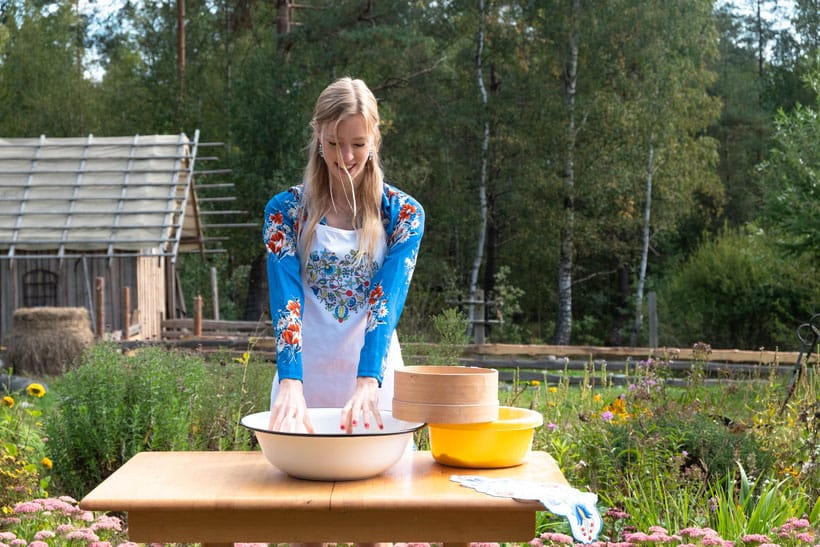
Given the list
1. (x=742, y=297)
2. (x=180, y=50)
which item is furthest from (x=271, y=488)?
(x=180, y=50)

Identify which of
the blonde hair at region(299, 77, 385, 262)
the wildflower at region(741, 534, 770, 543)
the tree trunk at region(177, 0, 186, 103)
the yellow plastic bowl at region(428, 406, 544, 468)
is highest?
the tree trunk at region(177, 0, 186, 103)

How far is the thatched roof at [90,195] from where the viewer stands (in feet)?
49.9

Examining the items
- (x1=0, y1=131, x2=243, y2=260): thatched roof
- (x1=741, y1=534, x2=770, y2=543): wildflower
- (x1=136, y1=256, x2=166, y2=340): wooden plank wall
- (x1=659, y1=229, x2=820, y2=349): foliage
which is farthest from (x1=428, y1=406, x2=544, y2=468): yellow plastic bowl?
(x1=659, y1=229, x2=820, y2=349): foliage

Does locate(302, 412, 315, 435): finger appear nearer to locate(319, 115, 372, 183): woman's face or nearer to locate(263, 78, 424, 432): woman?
locate(263, 78, 424, 432): woman

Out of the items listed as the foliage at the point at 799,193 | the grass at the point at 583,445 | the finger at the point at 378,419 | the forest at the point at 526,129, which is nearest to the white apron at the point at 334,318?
the finger at the point at 378,419

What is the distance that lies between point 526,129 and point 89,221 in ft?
35.4

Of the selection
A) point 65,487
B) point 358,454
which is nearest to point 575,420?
point 65,487

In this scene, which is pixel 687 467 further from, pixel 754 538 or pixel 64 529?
pixel 64 529

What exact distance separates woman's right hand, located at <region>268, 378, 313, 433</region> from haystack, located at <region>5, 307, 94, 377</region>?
37.5 feet

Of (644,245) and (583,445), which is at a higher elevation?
(644,245)

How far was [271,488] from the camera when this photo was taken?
2.12 m

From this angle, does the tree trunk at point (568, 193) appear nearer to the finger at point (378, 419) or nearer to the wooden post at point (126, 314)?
the wooden post at point (126, 314)

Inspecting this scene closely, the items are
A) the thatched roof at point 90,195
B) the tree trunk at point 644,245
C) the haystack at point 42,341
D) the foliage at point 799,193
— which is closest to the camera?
the foliage at point 799,193

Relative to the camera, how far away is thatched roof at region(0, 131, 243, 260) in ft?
49.9
